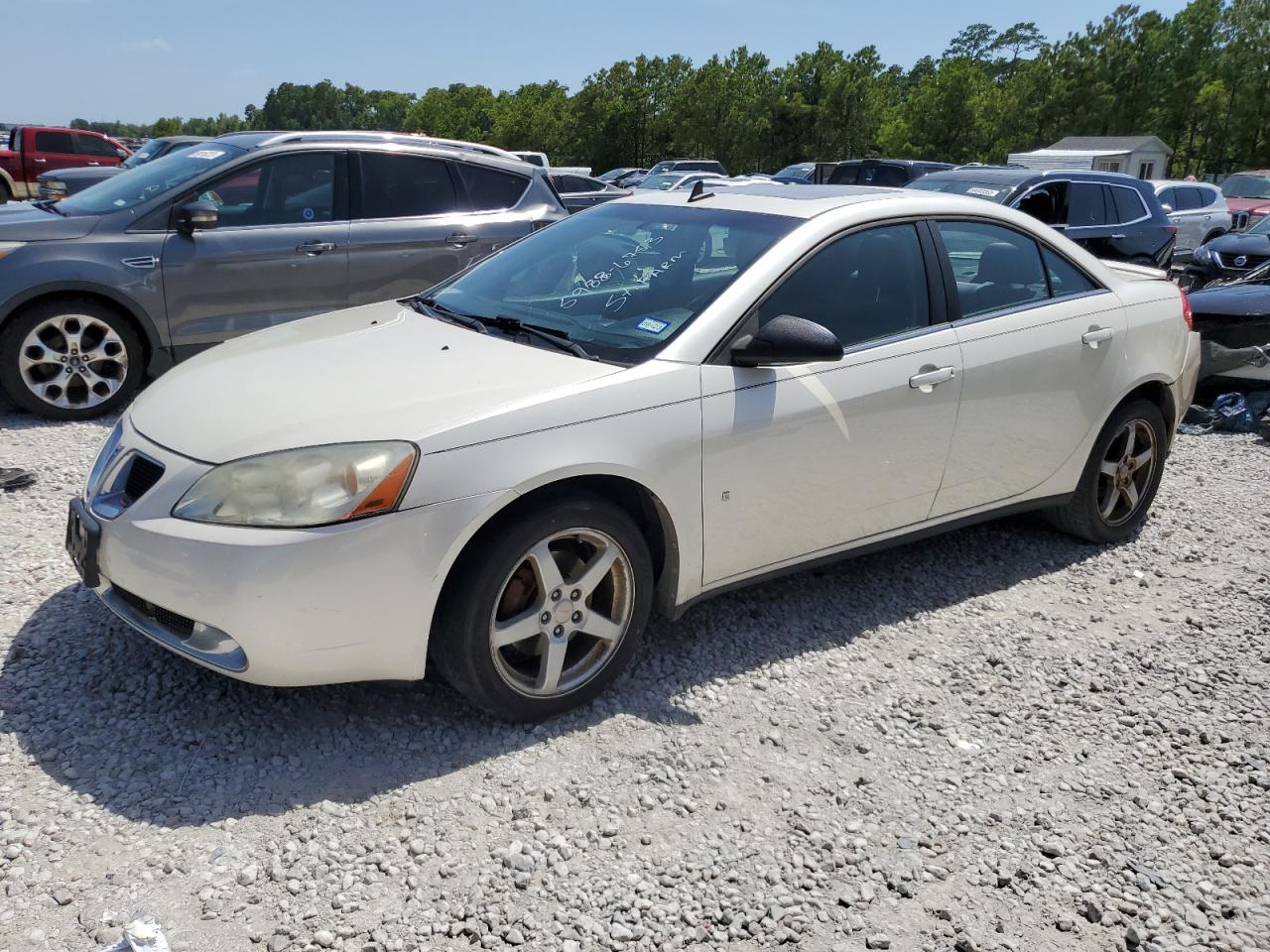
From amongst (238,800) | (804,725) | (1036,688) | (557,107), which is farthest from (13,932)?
(557,107)

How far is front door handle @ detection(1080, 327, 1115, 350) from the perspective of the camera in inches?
185

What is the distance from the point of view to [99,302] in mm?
6602

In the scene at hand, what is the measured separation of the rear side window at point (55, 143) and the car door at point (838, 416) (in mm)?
23381

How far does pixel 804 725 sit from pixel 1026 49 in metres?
133

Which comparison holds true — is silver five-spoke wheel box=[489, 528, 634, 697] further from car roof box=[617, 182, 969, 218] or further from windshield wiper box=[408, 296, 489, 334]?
car roof box=[617, 182, 969, 218]

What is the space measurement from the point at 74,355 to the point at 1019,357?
5.47m

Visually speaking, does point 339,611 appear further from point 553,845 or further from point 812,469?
point 812,469

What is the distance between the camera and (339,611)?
2967 mm

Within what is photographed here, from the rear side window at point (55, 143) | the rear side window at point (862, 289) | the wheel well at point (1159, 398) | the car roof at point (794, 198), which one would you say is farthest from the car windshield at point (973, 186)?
the rear side window at point (55, 143)

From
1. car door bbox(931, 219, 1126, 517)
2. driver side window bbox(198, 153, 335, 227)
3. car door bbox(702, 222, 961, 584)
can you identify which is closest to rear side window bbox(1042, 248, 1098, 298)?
car door bbox(931, 219, 1126, 517)

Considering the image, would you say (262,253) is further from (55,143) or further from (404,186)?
(55,143)

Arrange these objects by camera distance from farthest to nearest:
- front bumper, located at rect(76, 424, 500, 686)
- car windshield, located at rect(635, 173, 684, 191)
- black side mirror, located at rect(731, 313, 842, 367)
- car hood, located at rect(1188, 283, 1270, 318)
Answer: car windshield, located at rect(635, 173, 684, 191)
car hood, located at rect(1188, 283, 1270, 318)
black side mirror, located at rect(731, 313, 842, 367)
front bumper, located at rect(76, 424, 500, 686)

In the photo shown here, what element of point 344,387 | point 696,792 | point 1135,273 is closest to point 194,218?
point 344,387

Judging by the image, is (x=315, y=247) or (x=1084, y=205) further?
(x=1084, y=205)
